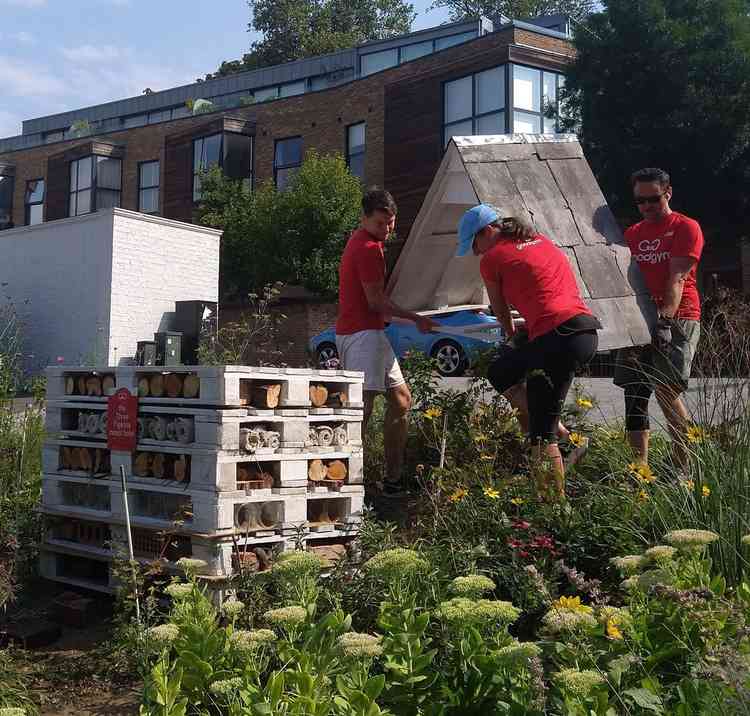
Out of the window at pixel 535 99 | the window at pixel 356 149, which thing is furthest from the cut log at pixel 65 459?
the window at pixel 356 149

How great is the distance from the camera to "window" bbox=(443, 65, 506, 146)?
Result: 2530 cm

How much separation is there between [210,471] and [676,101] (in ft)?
66.4

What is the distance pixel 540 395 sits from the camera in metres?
4.84

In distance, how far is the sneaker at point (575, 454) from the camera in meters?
5.17

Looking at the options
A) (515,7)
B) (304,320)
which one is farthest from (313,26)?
(304,320)

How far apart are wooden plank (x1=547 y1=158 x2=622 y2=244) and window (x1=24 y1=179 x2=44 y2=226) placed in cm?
3576

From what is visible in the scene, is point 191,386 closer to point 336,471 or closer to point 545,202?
point 336,471

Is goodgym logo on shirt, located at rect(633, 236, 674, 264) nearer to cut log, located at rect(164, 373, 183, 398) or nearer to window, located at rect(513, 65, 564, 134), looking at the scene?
cut log, located at rect(164, 373, 183, 398)

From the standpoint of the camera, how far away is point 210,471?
427 cm

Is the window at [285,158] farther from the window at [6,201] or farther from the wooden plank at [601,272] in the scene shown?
the wooden plank at [601,272]

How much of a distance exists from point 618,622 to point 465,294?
4582mm

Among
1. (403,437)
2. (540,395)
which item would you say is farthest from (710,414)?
(403,437)

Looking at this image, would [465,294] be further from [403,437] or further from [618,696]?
[618,696]

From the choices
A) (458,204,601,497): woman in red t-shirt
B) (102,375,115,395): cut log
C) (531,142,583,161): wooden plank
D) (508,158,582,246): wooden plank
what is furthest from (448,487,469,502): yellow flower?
(531,142,583,161): wooden plank
